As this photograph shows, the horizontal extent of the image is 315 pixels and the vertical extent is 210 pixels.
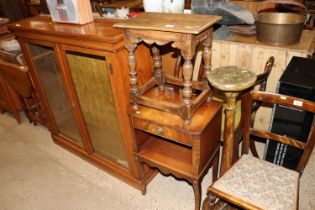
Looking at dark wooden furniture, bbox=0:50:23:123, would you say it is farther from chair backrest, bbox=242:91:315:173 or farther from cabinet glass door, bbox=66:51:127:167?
chair backrest, bbox=242:91:315:173

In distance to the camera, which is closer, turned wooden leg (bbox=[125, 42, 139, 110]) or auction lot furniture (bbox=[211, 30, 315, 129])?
turned wooden leg (bbox=[125, 42, 139, 110])

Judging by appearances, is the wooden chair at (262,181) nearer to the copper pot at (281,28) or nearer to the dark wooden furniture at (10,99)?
the copper pot at (281,28)

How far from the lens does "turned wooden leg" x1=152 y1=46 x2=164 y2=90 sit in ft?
5.20

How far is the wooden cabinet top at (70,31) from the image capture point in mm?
1402

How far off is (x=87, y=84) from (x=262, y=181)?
125cm

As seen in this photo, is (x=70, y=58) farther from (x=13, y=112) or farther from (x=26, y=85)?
(x=13, y=112)

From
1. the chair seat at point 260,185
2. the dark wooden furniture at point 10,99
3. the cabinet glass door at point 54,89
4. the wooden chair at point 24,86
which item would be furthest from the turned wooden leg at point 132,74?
the dark wooden furniture at point 10,99

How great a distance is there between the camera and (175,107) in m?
1.36

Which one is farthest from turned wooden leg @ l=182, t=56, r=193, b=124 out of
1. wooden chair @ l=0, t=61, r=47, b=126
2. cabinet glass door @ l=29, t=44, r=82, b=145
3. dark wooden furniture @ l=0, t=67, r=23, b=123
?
dark wooden furniture @ l=0, t=67, r=23, b=123

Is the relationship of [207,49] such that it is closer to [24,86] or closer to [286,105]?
[286,105]

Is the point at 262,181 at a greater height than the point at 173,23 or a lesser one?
lesser

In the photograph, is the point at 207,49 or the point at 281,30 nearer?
the point at 207,49

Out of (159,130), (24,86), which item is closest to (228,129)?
(159,130)

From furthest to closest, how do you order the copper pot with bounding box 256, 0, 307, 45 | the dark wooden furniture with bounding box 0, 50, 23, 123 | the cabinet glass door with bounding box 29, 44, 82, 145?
the dark wooden furniture with bounding box 0, 50, 23, 123
the cabinet glass door with bounding box 29, 44, 82, 145
the copper pot with bounding box 256, 0, 307, 45
